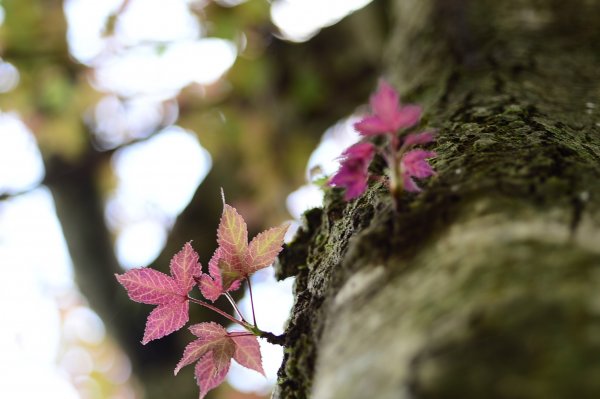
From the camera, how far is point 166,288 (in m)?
0.71

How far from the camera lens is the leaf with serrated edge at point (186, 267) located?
2.24 ft

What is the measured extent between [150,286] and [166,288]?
0.02m

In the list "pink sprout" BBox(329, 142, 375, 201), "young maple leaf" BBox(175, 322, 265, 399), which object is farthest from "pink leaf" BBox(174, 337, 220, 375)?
"pink sprout" BBox(329, 142, 375, 201)

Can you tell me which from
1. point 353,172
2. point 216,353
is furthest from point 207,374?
point 353,172

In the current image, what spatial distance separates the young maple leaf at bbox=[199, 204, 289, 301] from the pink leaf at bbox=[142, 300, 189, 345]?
0.05 meters

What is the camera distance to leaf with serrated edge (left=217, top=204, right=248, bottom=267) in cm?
66

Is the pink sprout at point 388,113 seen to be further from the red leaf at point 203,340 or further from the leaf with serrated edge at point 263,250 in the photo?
the red leaf at point 203,340

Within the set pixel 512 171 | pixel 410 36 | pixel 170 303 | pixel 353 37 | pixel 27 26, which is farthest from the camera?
pixel 27 26

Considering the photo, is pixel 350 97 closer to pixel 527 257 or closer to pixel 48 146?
pixel 48 146

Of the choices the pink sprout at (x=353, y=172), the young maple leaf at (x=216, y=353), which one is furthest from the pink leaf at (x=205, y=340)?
the pink sprout at (x=353, y=172)

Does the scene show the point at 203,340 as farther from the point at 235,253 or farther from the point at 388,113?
the point at 388,113

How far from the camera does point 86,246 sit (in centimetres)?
266

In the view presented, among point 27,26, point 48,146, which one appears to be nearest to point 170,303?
point 48,146

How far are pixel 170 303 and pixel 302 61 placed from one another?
215 cm
